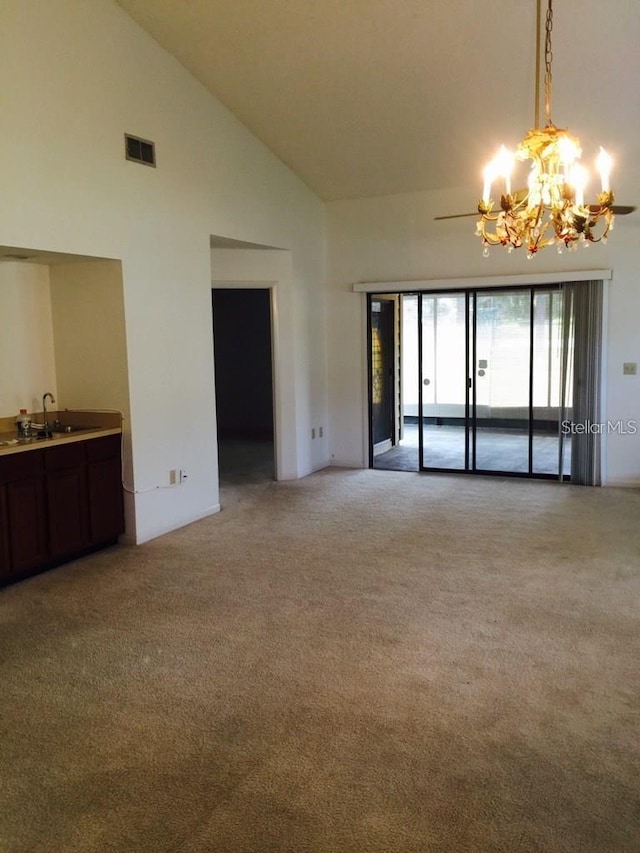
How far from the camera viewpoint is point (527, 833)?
225 centimetres

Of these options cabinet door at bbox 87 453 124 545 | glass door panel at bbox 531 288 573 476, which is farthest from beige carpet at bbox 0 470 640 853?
glass door panel at bbox 531 288 573 476

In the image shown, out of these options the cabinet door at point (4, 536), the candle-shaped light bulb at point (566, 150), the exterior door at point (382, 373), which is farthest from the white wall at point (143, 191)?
the candle-shaped light bulb at point (566, 150)

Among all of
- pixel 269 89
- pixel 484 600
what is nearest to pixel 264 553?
pixel 484 600

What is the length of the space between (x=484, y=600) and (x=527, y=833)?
6.58 ft

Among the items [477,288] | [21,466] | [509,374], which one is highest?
[477,288]

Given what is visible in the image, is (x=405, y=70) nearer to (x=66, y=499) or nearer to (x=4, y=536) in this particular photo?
(x=66, y=499)

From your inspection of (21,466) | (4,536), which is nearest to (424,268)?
(21,466)

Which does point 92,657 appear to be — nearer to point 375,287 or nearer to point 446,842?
point 446,842

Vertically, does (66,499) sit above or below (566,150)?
below

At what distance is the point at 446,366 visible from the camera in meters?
7.99

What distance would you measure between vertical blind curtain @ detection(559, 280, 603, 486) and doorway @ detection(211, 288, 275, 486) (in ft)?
16.2

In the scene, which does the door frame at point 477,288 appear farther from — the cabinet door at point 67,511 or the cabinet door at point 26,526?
the cabinet door at point 26,526

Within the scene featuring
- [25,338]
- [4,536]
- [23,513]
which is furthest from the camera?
[25,338]

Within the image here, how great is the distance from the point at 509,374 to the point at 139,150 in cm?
449
